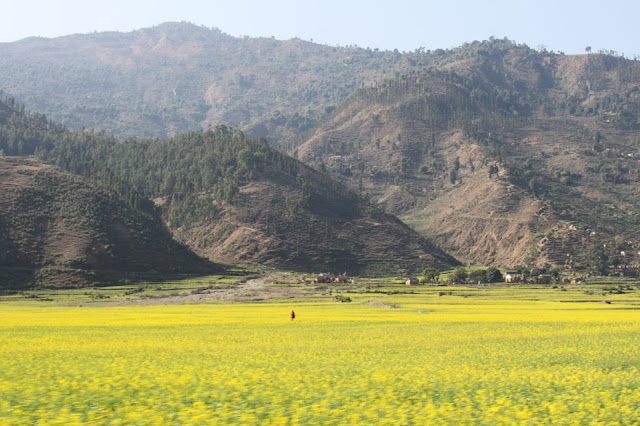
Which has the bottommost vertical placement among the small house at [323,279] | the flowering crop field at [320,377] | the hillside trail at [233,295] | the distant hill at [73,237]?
the hillside trail at [233,295]

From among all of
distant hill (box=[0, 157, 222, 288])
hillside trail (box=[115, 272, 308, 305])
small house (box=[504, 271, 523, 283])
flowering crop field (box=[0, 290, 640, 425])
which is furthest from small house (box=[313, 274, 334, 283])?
flowering crop field (box=[0, 290, 640, 425])

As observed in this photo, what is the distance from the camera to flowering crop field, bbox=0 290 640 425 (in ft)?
61.6

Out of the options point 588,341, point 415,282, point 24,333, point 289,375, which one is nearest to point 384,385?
point 289,375

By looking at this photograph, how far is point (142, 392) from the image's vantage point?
21969 millimetres

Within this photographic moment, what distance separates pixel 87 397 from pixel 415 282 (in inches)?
5601

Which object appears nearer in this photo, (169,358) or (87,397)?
(87,397)

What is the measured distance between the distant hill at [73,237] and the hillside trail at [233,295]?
1163 inches

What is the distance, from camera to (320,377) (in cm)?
2572

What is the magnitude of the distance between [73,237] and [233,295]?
205 ft

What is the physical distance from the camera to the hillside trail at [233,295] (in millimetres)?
111938

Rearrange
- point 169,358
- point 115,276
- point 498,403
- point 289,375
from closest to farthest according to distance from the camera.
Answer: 1. point 498,403
2. point 289,375
3. point 169,358
4. point 115,276

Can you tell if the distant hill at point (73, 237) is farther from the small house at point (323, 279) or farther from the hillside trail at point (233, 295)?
the small house at point (323, 279)

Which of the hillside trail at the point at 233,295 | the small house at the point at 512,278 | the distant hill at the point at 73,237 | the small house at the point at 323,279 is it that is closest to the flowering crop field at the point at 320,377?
the hillside trail at the point at 233,295

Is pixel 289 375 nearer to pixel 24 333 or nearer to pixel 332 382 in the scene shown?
pixel 332 382
